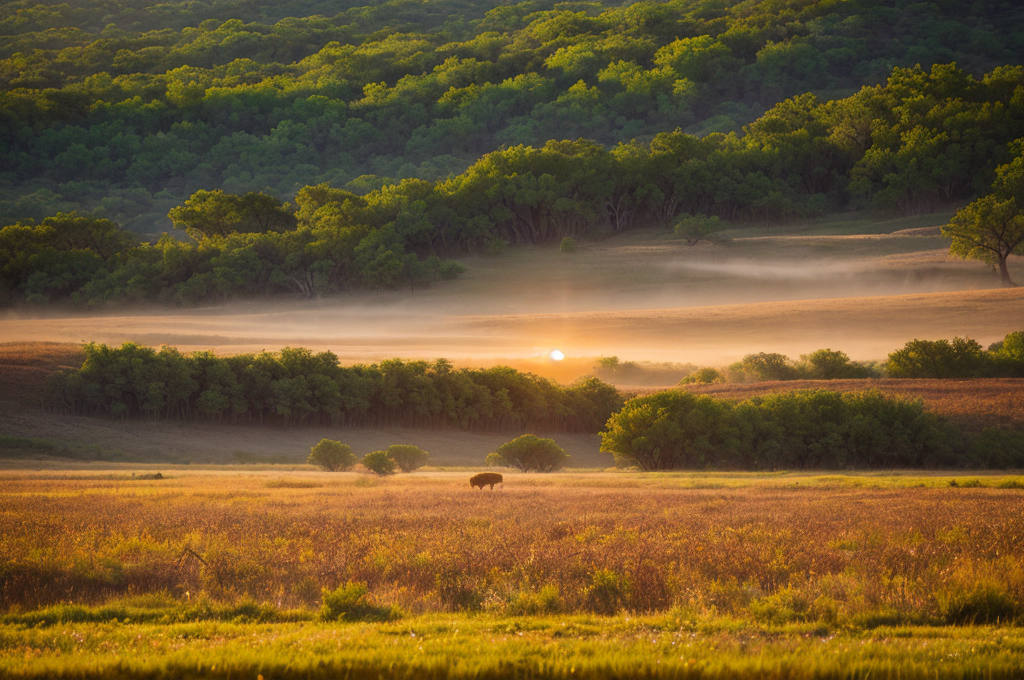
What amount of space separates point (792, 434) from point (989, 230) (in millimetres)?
42884

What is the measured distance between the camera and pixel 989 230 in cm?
6788

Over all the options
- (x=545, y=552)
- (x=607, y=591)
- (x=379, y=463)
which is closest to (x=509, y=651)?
(x=607, y=591)

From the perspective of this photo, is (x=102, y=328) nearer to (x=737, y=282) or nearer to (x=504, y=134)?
(x=737, y=282)

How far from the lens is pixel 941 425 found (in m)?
36.1

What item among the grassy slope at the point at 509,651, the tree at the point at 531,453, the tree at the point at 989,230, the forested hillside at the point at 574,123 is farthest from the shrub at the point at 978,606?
the forested hillside at the point at 574,123

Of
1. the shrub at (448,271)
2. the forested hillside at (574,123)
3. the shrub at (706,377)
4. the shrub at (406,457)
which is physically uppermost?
the forested hillside at (574,123)

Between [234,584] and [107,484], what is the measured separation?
14906 millimetres

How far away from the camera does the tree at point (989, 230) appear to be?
2611 inches

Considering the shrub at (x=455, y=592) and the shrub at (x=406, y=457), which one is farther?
the shrub at (x=406, y=457)

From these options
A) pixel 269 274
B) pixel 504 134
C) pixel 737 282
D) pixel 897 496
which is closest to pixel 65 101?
pixel 504 134

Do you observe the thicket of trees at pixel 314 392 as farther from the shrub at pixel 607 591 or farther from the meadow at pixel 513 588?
the shrub at pixel 607 591

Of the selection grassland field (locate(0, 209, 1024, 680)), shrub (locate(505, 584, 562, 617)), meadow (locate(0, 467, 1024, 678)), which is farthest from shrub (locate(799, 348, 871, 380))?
shrub (locate(505, 584, 562, 617))

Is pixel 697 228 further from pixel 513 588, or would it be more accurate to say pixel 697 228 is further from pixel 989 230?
pixel 513 588

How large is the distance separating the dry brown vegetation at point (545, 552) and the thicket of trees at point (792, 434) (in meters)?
17.3
